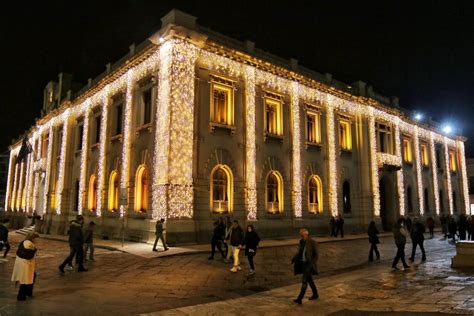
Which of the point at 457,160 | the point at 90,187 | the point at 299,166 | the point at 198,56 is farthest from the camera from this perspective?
the point at 457,160

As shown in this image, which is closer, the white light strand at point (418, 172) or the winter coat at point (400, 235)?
the winter coat at point (400, 235)

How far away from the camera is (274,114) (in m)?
24.5

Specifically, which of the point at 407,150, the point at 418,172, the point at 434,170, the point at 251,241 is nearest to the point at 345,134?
the point at 407,150

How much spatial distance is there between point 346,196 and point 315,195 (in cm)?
365

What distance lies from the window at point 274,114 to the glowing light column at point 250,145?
1699 mm

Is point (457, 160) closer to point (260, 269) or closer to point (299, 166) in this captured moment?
point (299, 166)

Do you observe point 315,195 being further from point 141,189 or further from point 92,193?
point 92,193

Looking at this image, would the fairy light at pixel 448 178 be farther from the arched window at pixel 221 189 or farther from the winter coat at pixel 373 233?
the winter coat at pixel 373 233

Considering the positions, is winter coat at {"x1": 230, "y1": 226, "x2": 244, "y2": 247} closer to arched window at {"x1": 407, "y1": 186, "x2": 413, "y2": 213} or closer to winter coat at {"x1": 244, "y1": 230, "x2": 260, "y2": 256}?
winter coat at {"x1": 244, "y1": 230, "x2": 260, "y2": 256}

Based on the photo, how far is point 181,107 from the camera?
749 inches

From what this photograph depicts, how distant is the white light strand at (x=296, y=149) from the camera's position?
2403 cm

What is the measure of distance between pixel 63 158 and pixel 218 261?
21209 millimetres

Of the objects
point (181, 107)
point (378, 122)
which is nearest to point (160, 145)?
point (181, 107)

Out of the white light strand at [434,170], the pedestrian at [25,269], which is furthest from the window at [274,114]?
the white light strand at [434,170]
